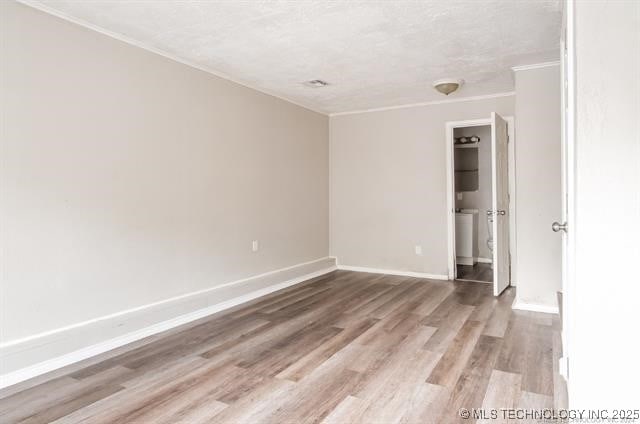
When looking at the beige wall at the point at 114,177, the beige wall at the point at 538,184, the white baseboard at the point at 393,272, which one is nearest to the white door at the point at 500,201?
the beige wall at the point at 538,184

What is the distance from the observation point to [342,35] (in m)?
3.07

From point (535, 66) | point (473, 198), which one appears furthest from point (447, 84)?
point (473, 198)

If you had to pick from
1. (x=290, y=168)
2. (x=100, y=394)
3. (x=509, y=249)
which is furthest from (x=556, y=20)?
(x=100, y=394)

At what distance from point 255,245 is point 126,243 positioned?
1584 millimetres

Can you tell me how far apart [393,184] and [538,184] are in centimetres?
209

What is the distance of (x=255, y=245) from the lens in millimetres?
4469

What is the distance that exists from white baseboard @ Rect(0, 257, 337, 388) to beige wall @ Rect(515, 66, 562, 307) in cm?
275

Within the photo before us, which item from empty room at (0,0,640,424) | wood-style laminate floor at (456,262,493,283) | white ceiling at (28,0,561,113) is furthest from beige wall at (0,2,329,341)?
wood-style laminate floor at (456,262,493,283)

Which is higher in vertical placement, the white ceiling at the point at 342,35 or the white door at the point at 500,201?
the white ceiling at the point at 342,35

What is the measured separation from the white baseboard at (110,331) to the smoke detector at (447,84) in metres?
2.83

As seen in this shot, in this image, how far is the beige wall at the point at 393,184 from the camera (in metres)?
5.28

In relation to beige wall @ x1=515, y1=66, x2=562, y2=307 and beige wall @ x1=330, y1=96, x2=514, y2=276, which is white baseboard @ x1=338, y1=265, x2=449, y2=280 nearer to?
beige wall @ x1=330, y1=96, x2=514, y2=276

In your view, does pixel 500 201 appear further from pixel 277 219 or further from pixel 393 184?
pixel 277 219

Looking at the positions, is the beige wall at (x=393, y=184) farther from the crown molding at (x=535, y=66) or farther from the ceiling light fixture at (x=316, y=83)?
the ceiling light fixture at (x=316, y=83)
